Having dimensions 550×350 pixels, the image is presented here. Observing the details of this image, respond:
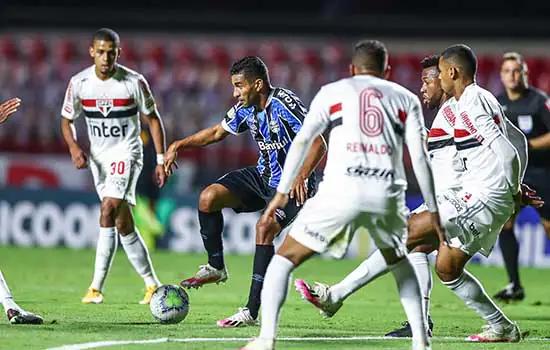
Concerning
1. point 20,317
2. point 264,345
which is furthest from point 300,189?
point 20,317

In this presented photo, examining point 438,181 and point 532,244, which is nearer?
point 438,181

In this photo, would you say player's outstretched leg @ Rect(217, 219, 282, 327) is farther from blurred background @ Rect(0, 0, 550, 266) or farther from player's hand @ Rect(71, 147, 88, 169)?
blurred background @ Rect(0, 0, 550, 266)

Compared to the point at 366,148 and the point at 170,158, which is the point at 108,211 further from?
the point at 366,148

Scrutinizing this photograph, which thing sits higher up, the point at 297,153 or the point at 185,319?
the point at 297,153

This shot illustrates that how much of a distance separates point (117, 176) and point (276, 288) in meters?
4.25

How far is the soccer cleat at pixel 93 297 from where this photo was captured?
1107cm

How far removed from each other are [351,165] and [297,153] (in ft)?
1.13

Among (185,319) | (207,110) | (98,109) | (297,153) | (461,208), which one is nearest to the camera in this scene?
(297,153)

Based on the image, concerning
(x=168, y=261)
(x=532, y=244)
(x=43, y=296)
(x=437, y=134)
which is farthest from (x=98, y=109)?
(x=532, y=244)

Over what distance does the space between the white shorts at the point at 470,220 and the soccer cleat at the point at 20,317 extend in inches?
126

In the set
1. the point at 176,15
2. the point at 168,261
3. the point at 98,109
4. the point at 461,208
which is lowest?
the point at 168,261

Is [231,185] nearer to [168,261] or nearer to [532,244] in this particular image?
[168,261]

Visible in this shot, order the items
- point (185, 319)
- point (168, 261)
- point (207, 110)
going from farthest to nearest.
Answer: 1. point (207, 110)
2. point (168, 261)
3. point (185, 319)

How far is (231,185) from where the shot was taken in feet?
A: 32.4
